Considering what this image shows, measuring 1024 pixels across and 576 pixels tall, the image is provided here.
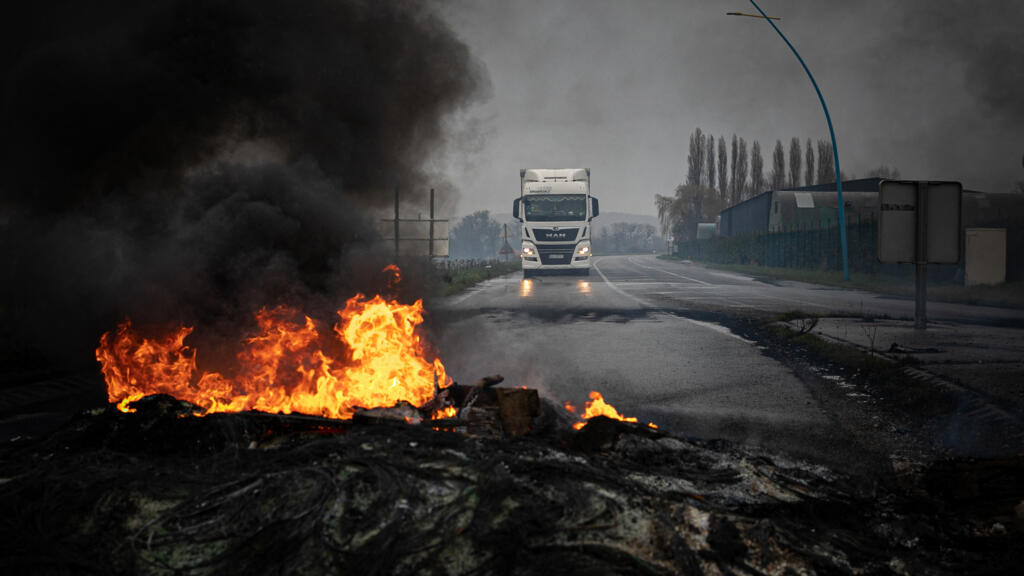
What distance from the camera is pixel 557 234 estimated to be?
27.4m

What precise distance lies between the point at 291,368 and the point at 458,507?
300 cm

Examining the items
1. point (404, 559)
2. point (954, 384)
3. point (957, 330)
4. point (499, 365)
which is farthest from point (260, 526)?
point (957, 330)

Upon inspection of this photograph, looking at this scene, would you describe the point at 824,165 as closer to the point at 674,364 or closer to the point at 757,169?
the point at 757,169

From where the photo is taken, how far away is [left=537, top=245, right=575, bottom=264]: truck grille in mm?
27781

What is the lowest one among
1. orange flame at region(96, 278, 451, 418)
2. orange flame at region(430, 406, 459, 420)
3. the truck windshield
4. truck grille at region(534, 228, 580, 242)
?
orange flame at region(430, 406, 459, 420)

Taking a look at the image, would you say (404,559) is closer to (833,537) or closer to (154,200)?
(833,537)

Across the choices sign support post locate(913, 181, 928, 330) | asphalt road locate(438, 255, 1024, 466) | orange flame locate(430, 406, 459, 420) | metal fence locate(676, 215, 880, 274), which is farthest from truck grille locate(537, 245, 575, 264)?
orange flame locate(430, 406, 459, 420)

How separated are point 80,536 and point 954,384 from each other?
7.32 meters

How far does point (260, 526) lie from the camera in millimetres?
2922

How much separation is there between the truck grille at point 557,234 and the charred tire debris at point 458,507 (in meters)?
23.4

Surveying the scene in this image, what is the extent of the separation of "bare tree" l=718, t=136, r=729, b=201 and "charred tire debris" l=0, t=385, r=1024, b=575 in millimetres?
89848

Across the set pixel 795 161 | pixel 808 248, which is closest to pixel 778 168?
pixel 795 161

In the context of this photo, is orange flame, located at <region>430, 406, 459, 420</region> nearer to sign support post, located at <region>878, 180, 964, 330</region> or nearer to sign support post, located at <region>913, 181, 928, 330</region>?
sign support post, located at <region>878, 180, 964, 330</region>

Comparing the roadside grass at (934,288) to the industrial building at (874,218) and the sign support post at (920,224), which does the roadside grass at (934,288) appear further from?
the sign support post at (920,224)
